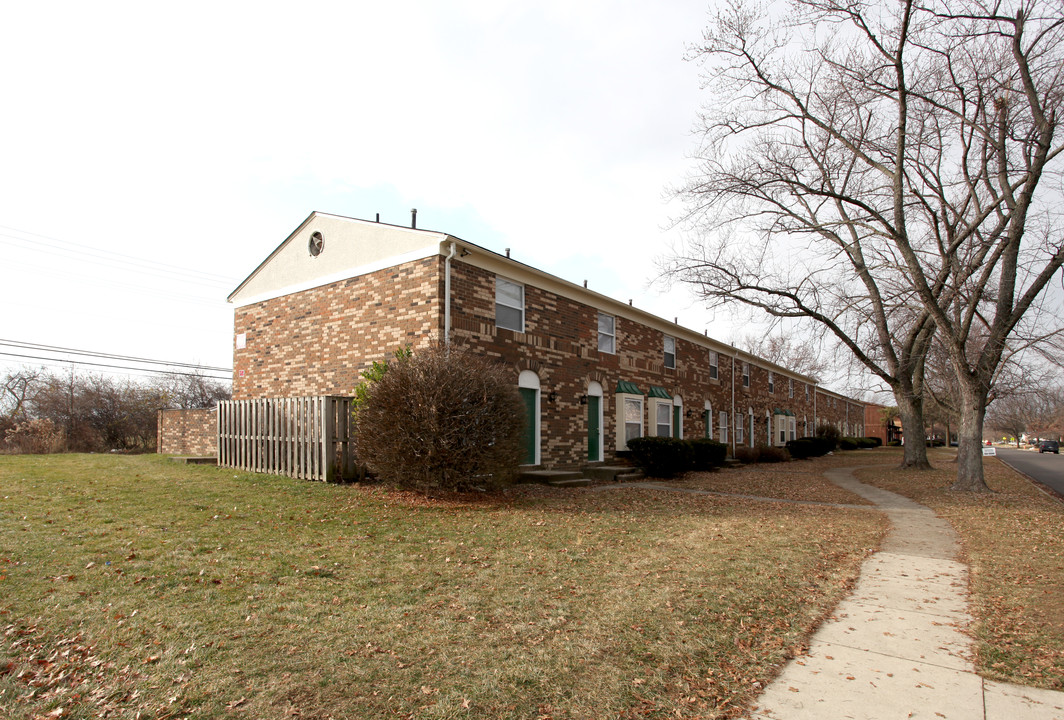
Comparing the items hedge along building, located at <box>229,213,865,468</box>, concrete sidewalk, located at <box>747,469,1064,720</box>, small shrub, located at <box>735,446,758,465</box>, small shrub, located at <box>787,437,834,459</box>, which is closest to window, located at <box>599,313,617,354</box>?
hedge along building, located at <box>229,213,865,468</box>

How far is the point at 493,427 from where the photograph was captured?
9.97 metres

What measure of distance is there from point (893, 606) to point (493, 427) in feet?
20.0

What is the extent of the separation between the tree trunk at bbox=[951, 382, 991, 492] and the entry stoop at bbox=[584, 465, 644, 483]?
7542 millimetres

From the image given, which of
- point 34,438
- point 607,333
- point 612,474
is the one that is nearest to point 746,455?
point 607,333

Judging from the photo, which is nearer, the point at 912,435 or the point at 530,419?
the point at 530,419

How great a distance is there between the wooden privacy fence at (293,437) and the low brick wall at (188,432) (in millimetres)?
6662

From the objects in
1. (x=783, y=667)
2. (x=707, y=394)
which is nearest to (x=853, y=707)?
(x=783, y=667)

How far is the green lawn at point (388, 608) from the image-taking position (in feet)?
10.9

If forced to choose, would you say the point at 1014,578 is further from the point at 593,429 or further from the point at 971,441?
the point at 593,429

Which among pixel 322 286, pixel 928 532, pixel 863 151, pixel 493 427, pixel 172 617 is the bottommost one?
pixel 928 532

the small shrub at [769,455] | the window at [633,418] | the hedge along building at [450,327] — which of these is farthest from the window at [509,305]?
the small shrub at [769,455]

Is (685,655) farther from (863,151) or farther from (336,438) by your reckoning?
(863,151)

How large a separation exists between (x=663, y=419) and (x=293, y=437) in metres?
12.5

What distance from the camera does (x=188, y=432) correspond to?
2080cm
